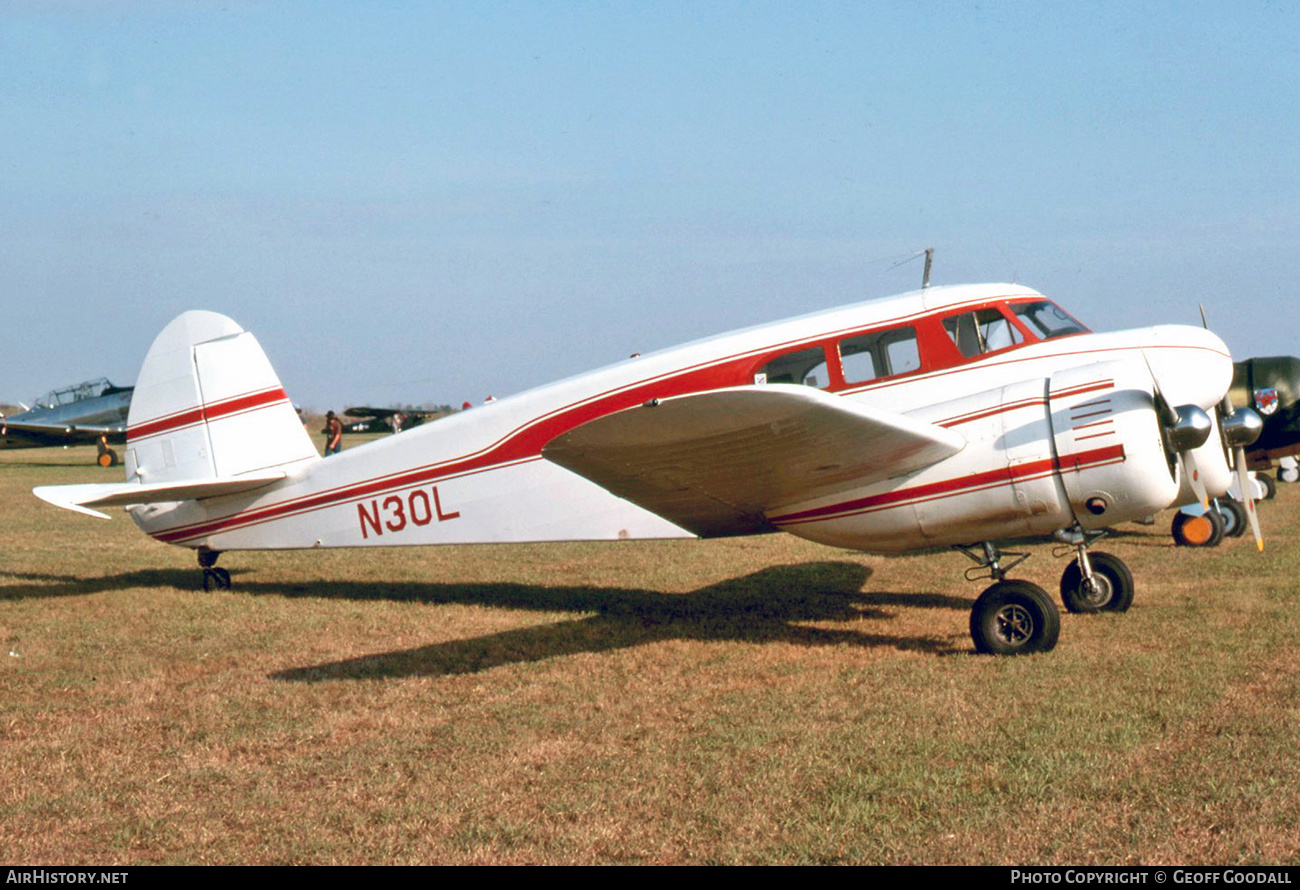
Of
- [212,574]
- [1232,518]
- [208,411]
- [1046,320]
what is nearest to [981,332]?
[1046,320]

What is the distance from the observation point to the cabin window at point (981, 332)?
7.52m

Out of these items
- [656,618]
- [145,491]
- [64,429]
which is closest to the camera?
[656,618]

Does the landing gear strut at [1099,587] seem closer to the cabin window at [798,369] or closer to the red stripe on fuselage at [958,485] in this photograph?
the red stripe on fuselage at [958,485]

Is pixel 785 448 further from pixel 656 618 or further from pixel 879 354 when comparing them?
pixel 656 618

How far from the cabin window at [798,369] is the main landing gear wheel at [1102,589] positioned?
2514mm

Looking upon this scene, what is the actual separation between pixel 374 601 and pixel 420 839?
5.83 m

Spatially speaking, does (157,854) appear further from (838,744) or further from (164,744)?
(838,744)

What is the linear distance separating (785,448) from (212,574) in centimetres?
667

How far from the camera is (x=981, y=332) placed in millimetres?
7570

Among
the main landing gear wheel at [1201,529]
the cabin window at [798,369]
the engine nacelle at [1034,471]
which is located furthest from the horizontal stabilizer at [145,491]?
the main landing gear wheel at [1201,529]

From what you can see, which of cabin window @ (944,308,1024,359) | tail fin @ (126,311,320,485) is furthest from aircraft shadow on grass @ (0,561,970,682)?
cabin window @ (944,308,1024,359)

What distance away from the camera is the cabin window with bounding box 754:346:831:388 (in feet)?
25.0

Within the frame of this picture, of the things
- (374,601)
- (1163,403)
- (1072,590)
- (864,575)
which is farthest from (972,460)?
(374,601)

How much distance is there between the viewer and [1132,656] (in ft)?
20.7
